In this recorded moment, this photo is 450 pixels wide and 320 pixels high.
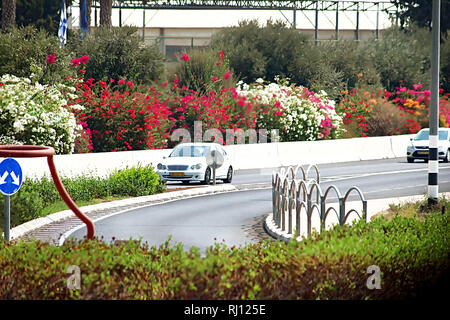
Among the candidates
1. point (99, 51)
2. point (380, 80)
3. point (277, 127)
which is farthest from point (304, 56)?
point (99, 51)

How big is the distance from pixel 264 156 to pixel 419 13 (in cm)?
3979

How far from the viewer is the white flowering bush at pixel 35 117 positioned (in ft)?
94.4

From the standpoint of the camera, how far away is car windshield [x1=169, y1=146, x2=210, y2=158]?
2747 centimetres

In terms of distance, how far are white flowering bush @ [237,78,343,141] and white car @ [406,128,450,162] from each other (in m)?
6.16

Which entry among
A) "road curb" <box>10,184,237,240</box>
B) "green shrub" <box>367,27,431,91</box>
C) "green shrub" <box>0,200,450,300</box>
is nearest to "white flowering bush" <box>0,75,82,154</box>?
"road curb" <box>10,184,237,240</box>

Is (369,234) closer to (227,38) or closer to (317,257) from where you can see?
(317,257)

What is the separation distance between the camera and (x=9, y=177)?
13.3 metres

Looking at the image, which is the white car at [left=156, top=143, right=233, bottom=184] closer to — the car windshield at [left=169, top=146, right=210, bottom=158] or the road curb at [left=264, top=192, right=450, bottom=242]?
the car windshield at [left=169, top=146, right=210, bottom=158]

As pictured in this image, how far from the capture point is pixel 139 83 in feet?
135

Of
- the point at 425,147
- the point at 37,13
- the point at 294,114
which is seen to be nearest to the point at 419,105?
the point at 294,114

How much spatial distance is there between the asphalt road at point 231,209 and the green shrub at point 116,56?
386 inches

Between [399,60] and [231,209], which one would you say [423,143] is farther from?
[399,60]

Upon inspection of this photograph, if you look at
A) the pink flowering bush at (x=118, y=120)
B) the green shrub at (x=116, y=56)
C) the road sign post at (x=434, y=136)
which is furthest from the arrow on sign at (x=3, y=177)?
the green shrub at (x=116, y=56)

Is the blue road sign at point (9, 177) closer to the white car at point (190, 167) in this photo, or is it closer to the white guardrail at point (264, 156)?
the white guardrail at point (264, 156)
